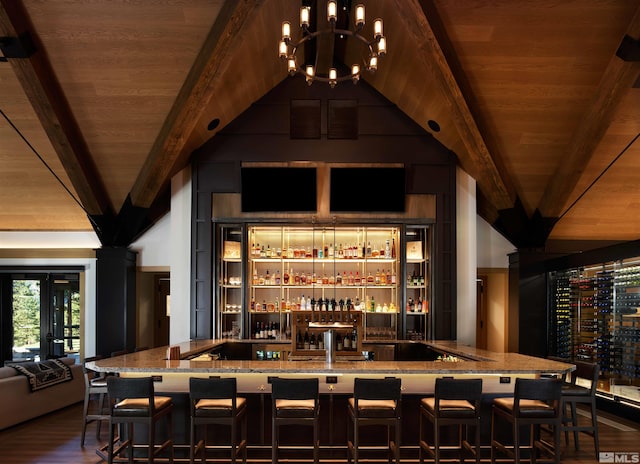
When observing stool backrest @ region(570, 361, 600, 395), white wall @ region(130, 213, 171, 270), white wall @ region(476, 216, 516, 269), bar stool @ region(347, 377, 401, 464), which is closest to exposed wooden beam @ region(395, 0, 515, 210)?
white wall @ region(476, 216, 516, 269)

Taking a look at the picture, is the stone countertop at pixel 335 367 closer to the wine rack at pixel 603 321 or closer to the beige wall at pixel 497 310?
the wine rack at pixel 603 321

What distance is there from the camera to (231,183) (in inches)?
346

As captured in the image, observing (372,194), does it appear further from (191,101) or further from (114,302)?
(114,302)

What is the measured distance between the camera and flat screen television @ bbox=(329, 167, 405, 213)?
28.2 ft

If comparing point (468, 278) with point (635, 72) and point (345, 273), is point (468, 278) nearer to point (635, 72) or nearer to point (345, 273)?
point (345, 273)

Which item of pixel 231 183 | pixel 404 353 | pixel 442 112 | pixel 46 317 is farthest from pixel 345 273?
pixel 46 317

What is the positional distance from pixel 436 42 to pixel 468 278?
3.92m

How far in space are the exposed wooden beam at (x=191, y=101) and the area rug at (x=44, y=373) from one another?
256cm

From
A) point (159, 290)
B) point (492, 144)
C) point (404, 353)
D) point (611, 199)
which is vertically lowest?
point (404, 353)

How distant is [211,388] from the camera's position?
4660 millimetres

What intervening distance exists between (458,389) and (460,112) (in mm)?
3714

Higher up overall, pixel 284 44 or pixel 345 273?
pixel 284 44

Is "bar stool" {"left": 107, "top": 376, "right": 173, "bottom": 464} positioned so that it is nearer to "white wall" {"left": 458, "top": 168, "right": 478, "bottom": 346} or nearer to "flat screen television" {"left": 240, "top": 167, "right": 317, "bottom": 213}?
"flat screen television" {"left": 240, "top": 167, "right": 317, "bottom": 213}

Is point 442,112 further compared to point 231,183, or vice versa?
point 231,183
